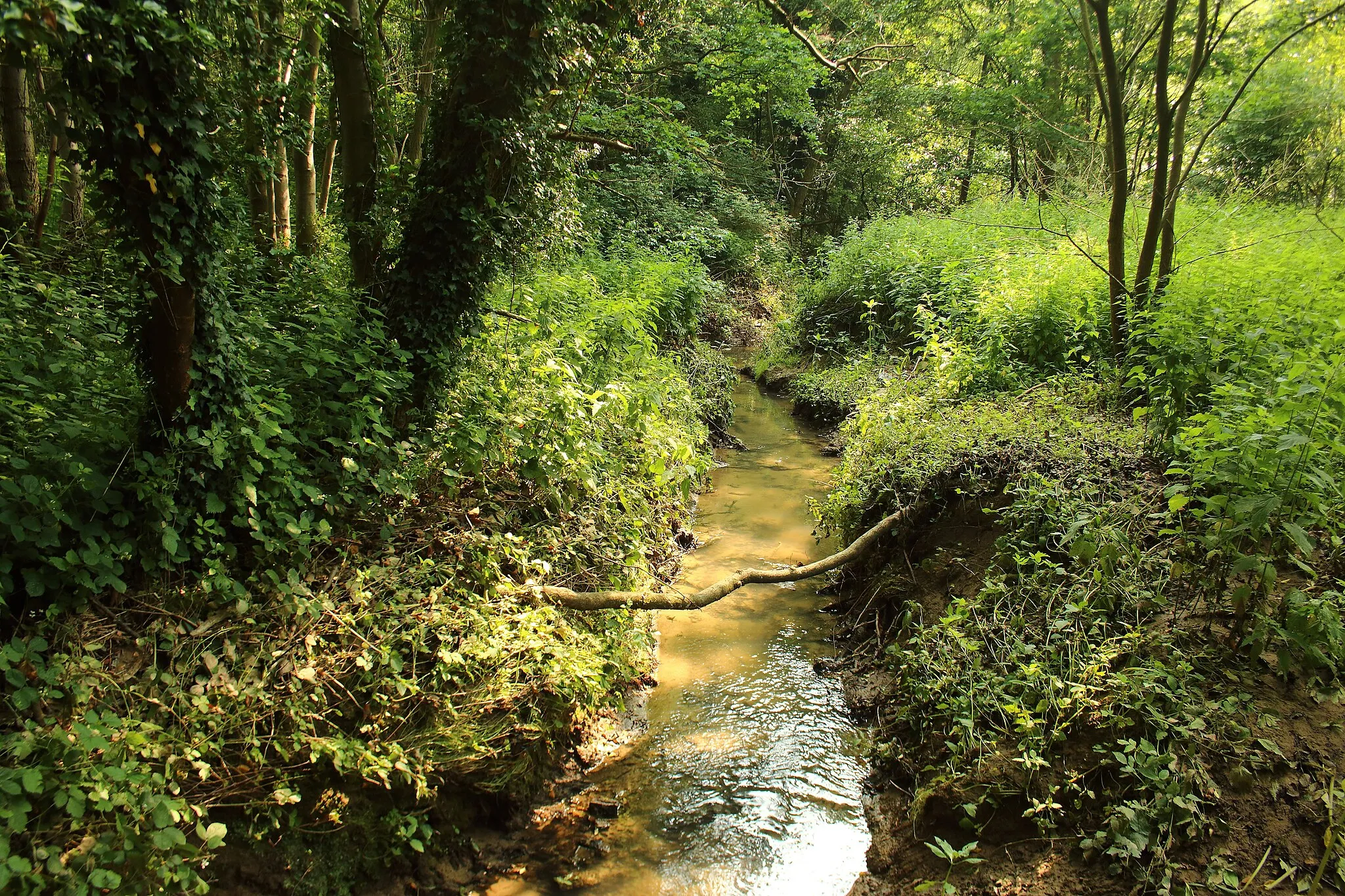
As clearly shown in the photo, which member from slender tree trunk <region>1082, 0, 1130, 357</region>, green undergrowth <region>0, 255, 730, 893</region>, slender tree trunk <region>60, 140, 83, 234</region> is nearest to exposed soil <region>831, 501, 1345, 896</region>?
green undergrowth <region>0, 255, 730, 893</region>

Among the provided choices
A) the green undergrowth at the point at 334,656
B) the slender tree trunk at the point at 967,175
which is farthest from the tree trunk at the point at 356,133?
the slender tree trunk at the point at 967,175

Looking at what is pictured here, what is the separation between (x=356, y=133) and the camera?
544 centimetres

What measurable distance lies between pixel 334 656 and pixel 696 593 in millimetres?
2682

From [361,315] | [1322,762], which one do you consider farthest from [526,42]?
[1322,762]

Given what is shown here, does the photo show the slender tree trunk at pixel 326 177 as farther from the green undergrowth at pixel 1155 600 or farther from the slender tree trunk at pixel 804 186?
the slender tree trunk at pixel 804 186

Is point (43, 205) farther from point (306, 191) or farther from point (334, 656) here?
point (334, 656)

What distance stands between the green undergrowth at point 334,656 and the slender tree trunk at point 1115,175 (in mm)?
5049

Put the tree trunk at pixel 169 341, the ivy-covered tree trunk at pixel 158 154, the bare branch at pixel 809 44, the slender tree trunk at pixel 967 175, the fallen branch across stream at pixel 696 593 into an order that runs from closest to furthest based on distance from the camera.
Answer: the ivy-covered tree trunk at pixel 158 154, the tree trunk at pixel 169 341, the fallen branch across stream at pixel 696 593, the bare branch at pixel 809 44, the slender tree trunk at pixel 967 175

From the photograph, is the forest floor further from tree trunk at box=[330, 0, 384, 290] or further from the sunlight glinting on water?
tree trunk at box=[330, 0, 384, 290]

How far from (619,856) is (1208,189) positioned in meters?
16.6

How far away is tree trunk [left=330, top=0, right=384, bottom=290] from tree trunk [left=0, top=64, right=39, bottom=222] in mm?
2952

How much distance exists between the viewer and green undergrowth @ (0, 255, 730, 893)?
2.71 meters

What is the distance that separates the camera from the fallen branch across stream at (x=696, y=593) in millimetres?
4758

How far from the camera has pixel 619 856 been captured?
13.4ft
